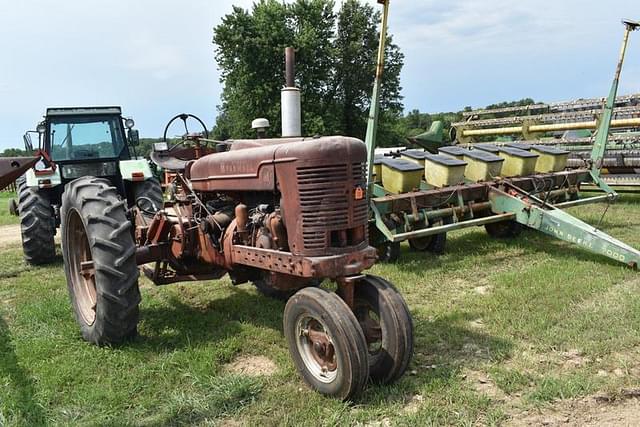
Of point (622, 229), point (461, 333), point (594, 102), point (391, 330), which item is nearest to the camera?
point (391, 330)

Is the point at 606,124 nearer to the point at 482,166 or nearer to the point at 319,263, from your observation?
the point at 482,166

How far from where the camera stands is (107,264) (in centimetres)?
367

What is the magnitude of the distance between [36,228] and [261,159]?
4.92 metres

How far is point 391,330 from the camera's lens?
300cm

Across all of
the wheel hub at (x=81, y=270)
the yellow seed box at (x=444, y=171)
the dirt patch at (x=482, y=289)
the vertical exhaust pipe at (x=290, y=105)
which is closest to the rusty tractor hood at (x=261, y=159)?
the vertical exhaust pipe at (x=290, y=105)

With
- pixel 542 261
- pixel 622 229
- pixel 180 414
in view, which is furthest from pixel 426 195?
pixel 180 414

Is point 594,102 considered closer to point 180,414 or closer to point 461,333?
point 461,333

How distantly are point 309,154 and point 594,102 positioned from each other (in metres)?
9.90

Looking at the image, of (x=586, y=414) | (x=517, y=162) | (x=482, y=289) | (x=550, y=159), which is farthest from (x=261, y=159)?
(x=550, y=159)

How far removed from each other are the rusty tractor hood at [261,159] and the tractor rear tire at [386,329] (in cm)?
77

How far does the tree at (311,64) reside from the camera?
27.3m

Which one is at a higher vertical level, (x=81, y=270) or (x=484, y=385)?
(x=81, y=270)

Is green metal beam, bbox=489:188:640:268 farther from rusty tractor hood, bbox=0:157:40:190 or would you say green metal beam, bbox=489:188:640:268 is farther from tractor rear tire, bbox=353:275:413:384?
rusty tractor hood, bbox=0:157:40:190

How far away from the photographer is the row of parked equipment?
634 cm
